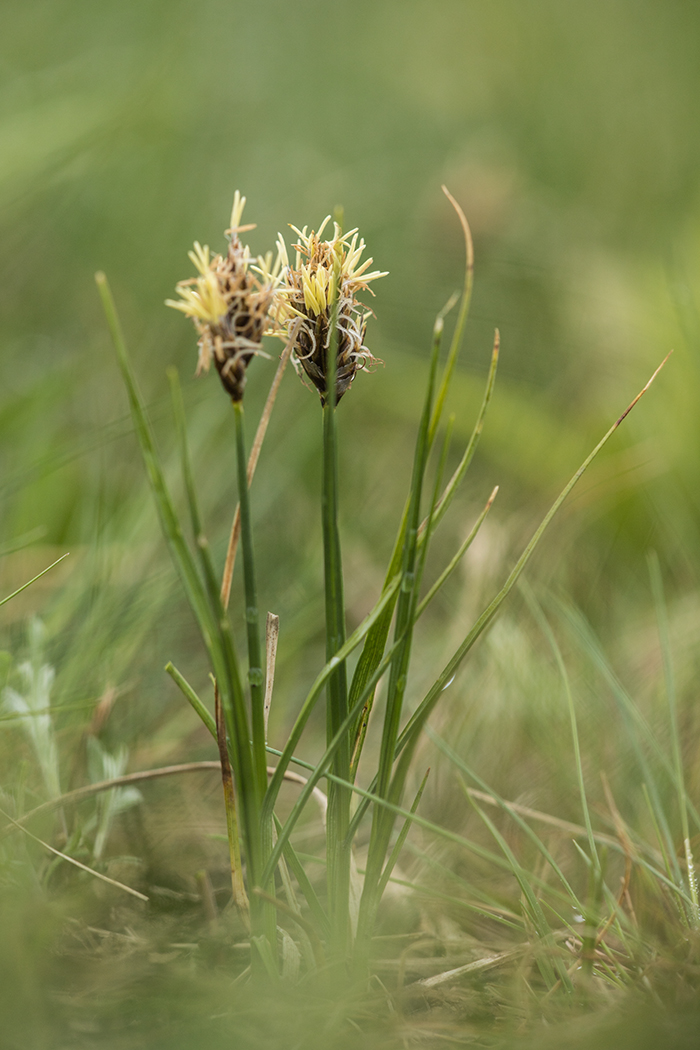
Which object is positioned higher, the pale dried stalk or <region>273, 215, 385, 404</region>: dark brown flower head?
<region>273, 215, 385, 404</region>: dark brown flower head

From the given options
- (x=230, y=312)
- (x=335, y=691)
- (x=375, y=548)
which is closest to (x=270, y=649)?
(x=335, y=691)

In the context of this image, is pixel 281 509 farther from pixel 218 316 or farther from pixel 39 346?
pixel 218 316

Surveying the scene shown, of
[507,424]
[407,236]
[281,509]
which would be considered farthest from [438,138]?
[281,509]

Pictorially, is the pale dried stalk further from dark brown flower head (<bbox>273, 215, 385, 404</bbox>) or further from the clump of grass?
dark brown flower head (<bbox>273, 215, 385, 404</bbox>)

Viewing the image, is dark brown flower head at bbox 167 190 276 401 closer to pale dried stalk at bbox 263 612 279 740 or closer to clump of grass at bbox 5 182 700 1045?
clump of grass at bbox 5 182 700 1045

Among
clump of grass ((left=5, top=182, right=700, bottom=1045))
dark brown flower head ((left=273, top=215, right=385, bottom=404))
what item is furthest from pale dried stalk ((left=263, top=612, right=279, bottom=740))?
dark brown flower head ((left=273, top=215, right=385, bottom=404))

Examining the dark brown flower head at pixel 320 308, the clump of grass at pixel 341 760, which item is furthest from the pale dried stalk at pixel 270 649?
the dark brown flower head at pixel 320 308
